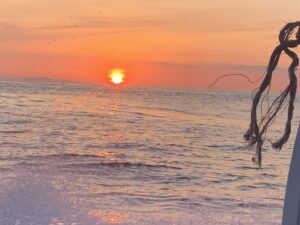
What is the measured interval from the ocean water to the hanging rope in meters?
0.21

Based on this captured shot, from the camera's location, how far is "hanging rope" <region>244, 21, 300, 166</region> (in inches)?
72.2

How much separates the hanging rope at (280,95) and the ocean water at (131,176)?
214mm

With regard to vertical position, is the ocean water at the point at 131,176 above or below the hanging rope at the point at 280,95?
above

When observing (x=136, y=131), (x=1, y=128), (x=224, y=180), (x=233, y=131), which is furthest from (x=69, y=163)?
(x=233, y=131)

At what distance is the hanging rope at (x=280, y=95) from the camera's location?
183 cm

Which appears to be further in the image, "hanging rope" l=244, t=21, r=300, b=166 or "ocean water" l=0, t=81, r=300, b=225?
"ocean water" l=0, t=81, r=300, b=225

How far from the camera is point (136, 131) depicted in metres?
22.1

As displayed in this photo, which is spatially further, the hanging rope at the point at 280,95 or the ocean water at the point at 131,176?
the ocean water at the point at 131,176

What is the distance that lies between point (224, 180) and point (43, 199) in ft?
15.9

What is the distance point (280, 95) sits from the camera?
6.13 ft

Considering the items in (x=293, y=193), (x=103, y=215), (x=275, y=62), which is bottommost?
(x=293, y=193)

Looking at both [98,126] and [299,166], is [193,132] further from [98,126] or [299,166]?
[299,166]

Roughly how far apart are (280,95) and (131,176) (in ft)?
34.4

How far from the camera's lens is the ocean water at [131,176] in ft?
27.0
